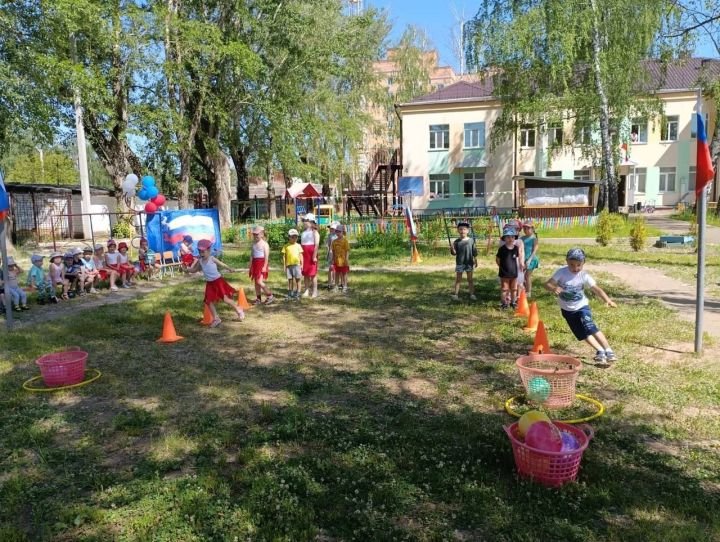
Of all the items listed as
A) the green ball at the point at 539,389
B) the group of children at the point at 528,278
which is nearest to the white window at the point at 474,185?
the group of children at the point at 528,278

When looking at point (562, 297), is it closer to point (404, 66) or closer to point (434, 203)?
point (434, 203)

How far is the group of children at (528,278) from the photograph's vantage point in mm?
6324

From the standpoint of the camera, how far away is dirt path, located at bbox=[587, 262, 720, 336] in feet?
28.1

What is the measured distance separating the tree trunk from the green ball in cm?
2325

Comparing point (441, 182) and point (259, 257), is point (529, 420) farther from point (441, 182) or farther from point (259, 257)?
point (441, 182)

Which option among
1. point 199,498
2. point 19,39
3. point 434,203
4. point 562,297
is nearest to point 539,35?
point 434,203

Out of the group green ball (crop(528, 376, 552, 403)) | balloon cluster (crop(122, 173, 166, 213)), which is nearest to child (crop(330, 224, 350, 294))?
green ball (crop(528, 376, 552, 403))

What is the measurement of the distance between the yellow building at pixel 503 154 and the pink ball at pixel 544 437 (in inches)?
1393

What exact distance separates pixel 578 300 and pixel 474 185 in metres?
35.1

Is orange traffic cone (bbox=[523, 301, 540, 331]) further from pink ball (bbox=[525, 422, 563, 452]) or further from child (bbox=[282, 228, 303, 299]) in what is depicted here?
child (bbox=[282, 228, 303, 299])

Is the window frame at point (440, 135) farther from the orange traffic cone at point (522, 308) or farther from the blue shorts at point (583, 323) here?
the blue shorts at point (583, 323)

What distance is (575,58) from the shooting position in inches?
986

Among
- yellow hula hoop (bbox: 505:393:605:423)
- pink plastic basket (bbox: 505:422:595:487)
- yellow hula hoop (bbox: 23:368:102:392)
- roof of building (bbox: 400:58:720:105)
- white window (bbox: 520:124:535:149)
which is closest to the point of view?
pink plastic basket (bbox: 505:422:595:487)

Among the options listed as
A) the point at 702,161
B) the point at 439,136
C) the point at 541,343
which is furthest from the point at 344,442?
the point at 439,136
